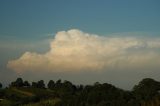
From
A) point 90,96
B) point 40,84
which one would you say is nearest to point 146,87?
point 90,96

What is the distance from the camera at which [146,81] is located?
4272 inches

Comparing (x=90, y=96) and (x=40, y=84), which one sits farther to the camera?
(x=40, y=84)

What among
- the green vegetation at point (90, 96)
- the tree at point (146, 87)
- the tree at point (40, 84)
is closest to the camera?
the green vegetation at point (90, 96)

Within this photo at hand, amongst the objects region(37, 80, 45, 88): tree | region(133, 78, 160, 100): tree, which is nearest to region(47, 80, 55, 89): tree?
region(37, 80, 45, 88): tree

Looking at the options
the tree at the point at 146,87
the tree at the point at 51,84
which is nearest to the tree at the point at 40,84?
the tree at the point at 51,84

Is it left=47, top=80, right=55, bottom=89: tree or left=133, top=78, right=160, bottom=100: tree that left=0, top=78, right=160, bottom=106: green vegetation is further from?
left=47, top=80, right=55, bottom=89: tree

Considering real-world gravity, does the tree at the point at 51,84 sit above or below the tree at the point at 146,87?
above

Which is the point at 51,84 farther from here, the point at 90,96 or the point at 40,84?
the point at 90,96

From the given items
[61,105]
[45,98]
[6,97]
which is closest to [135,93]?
[61,105]

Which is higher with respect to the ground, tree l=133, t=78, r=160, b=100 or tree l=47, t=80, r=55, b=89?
tree l=47, t=80, r=55, b=89

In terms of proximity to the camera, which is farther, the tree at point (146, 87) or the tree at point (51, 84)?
the tree at point (51, 84)

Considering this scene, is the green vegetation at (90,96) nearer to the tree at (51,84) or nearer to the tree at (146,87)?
the tree at (146,87)

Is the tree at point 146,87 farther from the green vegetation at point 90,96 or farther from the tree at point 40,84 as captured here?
the tree at point 40,84

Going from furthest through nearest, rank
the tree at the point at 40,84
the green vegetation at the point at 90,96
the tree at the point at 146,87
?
1. the tree at the point at 40,84
2. the tree at the point at 146,87
3. the green vegetation at the point at 90,96
